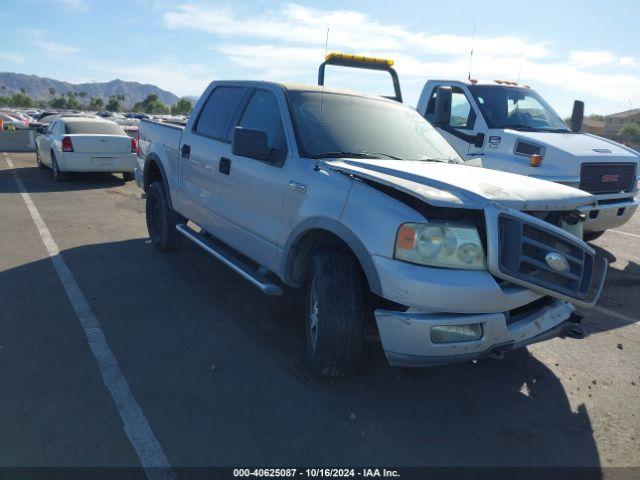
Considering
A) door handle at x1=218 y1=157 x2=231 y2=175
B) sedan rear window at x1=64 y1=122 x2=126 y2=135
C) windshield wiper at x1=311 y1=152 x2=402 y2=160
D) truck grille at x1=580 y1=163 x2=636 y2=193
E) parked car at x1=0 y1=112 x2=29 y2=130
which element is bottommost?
parked car at x1=0 y1=112 x2=29 y2=130

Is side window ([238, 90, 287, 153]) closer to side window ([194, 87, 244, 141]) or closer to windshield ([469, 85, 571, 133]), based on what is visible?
side window ([194, 87, 244, 141])

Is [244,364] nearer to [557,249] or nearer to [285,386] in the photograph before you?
[285,386]

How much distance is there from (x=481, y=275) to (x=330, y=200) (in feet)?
3.54

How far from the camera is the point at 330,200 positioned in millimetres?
3615

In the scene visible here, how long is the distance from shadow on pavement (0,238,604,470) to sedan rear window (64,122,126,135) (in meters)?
8.52

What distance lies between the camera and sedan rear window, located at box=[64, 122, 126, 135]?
498 inches

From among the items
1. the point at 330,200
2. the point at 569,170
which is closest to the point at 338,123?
the point at 330,200

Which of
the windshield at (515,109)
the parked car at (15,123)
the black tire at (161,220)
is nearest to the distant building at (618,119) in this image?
the parked car at (15,123)

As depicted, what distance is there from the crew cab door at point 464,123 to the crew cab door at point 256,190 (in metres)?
3.76

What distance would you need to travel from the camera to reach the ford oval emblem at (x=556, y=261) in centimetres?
322

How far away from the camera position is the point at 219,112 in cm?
548

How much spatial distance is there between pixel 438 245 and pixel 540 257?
2.11 ft

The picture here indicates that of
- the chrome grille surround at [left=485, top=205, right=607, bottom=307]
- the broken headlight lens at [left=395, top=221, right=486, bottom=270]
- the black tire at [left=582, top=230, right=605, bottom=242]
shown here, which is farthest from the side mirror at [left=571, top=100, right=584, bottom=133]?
the broken headlight lens at [left=395, top=221, right=486, bottom=270]

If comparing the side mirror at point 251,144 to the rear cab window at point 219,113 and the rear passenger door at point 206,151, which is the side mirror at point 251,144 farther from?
the rear cab window at point 219,113
